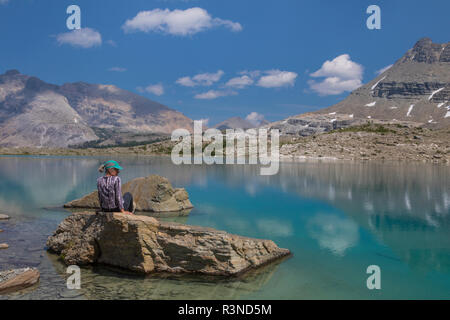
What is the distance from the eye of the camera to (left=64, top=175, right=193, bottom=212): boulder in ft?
96.4

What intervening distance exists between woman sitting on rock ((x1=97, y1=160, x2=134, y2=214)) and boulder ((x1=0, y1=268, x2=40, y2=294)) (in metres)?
3.50

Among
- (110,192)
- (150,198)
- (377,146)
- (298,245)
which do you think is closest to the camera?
(110,192)

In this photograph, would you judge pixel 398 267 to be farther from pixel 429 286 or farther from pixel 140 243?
pixel 140 243

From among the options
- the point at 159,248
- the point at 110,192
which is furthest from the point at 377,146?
the point at 110,192

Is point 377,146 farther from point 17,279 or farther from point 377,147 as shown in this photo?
point 17,279

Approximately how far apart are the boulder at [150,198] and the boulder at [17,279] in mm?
16401

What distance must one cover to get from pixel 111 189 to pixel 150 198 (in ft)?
52.6

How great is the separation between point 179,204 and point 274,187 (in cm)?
2171

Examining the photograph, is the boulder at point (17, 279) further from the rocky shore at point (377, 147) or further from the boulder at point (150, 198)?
the rocky shore at point (377, 147)

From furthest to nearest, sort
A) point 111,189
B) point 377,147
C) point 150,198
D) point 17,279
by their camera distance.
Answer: point 377,147, point 150,198, point 111,189, point 17,279

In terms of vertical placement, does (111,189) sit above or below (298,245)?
above

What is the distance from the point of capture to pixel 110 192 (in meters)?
14.1

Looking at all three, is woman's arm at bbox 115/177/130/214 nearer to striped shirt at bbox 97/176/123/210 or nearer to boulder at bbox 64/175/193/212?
striped shirt at bbox 97/176/123/210

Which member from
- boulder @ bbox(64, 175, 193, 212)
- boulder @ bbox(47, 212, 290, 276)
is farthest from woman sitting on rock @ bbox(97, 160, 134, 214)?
boulder @ bbox(64, 175, 193, 212)
